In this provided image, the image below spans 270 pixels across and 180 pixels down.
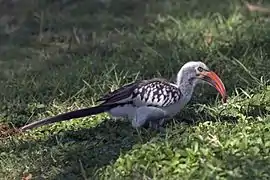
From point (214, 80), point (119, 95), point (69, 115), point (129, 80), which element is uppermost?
point (214, 80)

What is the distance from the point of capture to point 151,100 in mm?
5711

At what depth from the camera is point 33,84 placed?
6.95m

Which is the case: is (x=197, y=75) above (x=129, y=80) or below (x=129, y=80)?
above

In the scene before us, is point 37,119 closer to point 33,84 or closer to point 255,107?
point 33,84

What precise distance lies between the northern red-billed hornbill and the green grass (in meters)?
0.12

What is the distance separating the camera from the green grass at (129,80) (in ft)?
16.3

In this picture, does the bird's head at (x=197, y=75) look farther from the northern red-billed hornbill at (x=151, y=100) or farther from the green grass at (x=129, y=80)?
the green grass at (x=129, y=80)

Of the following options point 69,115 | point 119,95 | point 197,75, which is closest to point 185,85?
point 197,75

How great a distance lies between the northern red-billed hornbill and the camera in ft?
18.7

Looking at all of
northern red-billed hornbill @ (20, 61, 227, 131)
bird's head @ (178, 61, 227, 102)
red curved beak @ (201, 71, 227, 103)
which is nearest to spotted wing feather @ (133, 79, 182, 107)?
northern red-billed hornbill @ (20, 61, 227, 131)

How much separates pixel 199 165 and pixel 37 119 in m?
1.93

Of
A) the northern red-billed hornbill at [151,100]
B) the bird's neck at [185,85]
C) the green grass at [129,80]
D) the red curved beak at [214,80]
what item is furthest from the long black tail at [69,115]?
the red curved beak at [214,80]

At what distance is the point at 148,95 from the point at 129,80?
1128 millimetres

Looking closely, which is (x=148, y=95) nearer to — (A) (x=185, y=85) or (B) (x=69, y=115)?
(A) (x=185, y=85)
